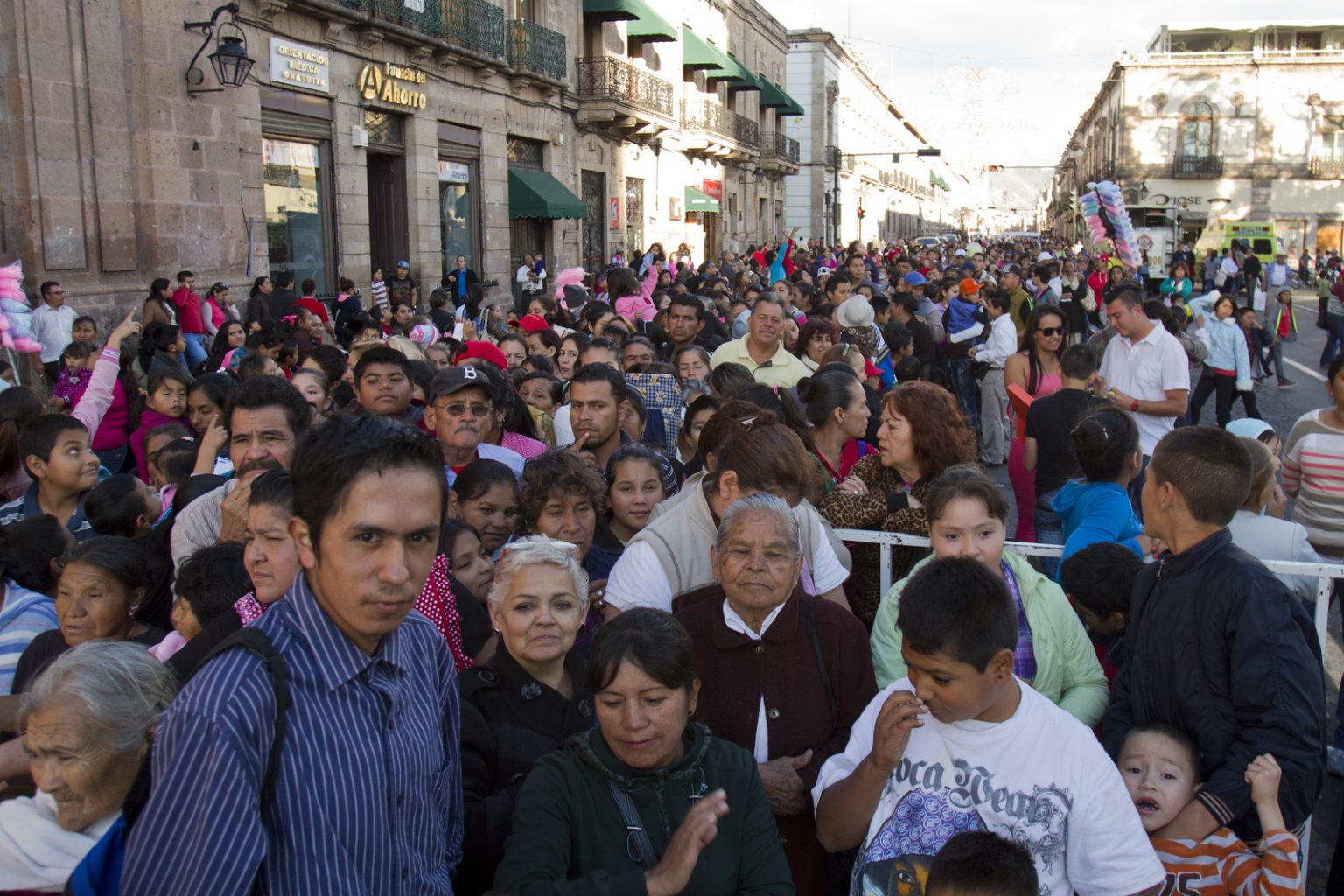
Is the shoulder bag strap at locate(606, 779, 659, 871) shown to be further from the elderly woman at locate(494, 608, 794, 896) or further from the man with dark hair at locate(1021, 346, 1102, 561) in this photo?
the man with dark hair at locate(1021, 346, 1102, 561)

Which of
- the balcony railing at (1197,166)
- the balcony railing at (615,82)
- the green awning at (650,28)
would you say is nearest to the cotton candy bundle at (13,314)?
the balcony railing at (615,82)

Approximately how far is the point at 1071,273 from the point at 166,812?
841 inches

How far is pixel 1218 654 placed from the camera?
288 cm

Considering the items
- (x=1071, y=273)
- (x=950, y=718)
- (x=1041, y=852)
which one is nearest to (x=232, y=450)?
(x=950, y=718)

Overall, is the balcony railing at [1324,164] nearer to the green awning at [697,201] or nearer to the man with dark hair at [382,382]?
the green awning at [697,201]

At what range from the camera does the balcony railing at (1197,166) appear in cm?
5797

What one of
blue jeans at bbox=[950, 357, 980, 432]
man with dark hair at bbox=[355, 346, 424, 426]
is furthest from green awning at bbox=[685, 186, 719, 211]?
man with dark hair at bbox=[355, 346, 424, 426]

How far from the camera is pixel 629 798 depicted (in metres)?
2.57

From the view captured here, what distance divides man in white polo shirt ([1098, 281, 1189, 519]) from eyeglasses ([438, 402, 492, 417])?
4.26 metres

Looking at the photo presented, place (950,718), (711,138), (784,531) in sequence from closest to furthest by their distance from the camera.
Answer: (950,718) < (784,531) < (711,138)

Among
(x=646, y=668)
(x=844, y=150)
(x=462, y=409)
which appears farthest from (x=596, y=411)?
(x=844, y=150)

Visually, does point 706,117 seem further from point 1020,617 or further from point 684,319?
point 1020,617

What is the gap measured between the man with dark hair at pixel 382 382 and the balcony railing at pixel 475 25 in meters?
13.6

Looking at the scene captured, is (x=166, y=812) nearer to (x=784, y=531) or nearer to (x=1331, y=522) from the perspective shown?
(x=784, y=531)
